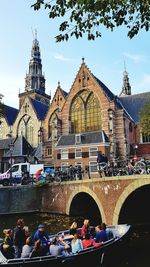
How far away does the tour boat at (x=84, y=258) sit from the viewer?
11.2m

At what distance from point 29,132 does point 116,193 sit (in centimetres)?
3603

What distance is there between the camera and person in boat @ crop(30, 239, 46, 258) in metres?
11.7

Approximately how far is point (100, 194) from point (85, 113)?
24575 millimetres

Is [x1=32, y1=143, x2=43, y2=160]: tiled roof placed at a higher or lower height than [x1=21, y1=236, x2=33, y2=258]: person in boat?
higher

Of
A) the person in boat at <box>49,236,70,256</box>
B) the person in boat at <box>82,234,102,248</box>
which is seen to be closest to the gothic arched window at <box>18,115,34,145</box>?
the person in boat at <box>82,234,102,248</box>

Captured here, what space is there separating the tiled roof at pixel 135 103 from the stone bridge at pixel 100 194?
2112 cm

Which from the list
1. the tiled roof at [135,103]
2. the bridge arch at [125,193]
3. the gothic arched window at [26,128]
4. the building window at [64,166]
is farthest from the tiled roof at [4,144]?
the bridge arch at [125,193]

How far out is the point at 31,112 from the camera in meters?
55.2

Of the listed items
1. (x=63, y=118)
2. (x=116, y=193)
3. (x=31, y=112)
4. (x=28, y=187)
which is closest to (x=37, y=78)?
(x=31, y=112)

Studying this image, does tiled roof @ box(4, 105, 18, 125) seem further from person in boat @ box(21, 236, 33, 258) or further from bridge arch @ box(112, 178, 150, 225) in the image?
person in boat @ box(21, 236, 33, 258)

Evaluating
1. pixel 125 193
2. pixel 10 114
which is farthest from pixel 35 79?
pixel 125 193

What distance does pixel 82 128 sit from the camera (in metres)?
45.4

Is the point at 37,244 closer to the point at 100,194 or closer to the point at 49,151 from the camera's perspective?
the point at 100,194

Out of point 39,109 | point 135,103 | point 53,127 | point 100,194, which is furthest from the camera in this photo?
point 39,109
